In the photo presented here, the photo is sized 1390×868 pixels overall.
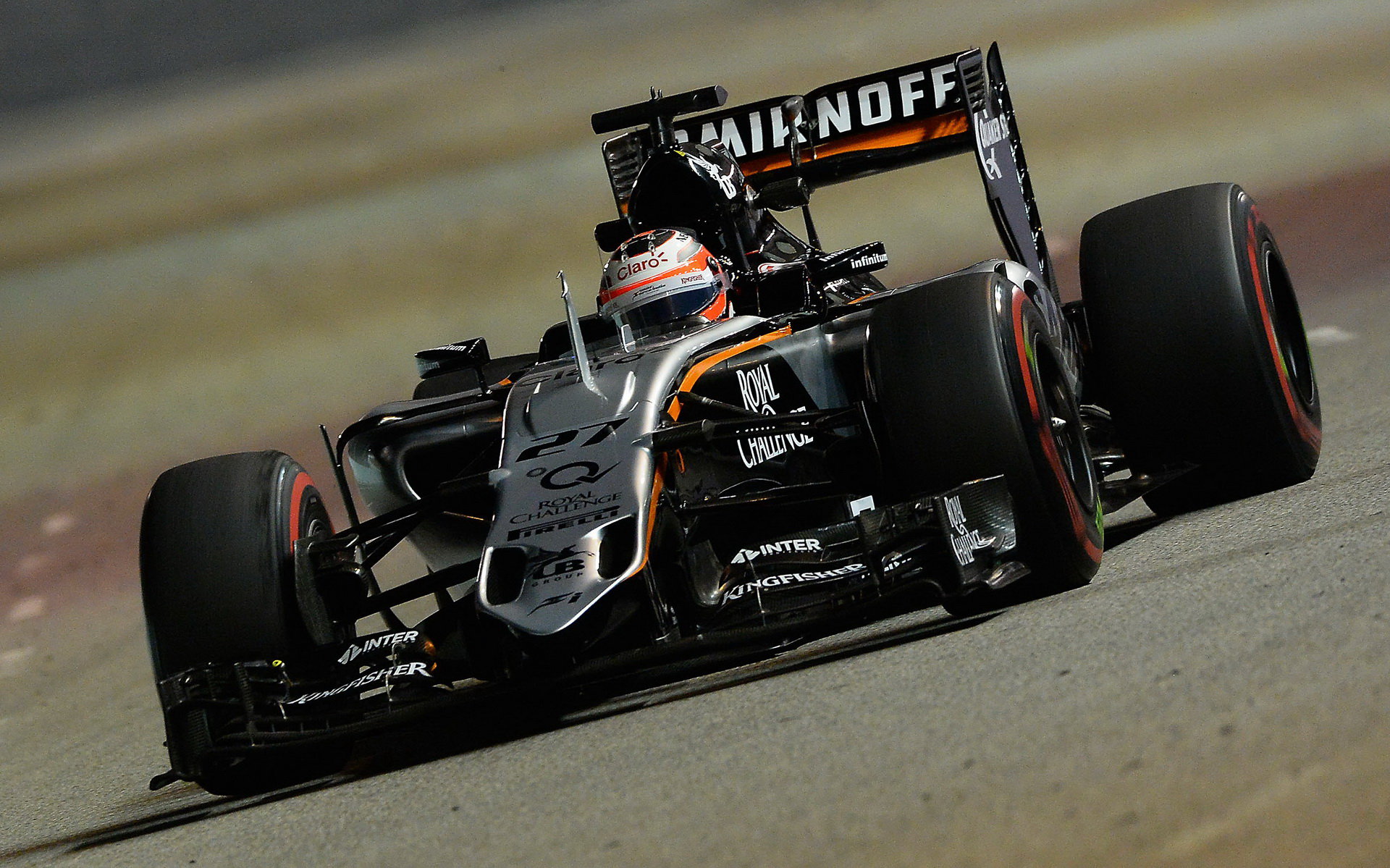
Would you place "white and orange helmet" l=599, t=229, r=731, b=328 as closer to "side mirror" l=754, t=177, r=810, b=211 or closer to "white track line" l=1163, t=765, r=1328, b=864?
"side mirror" l=754, t=177, r=810, b=211

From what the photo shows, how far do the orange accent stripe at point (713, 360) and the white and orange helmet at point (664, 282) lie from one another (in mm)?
760

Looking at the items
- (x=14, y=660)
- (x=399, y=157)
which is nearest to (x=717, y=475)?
(x=14, y=660)

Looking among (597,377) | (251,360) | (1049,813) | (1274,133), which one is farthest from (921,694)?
(1274,133)

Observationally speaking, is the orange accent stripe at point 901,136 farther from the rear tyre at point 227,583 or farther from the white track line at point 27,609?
the white track line at point 27,609

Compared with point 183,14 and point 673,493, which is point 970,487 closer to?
point 673,493

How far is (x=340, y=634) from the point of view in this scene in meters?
5.62

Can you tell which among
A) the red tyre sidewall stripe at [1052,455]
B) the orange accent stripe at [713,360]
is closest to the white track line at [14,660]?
the orange accent stripe at [713,360]

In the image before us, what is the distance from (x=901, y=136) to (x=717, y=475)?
9.57ft

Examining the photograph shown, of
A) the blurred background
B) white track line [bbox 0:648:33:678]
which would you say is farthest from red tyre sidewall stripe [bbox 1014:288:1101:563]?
the blurred background

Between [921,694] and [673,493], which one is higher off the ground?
[673,493]

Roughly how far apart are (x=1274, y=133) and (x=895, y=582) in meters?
13.7

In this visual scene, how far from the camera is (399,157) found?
20453 millimetres

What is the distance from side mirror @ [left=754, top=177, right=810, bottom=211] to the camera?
7250 mm

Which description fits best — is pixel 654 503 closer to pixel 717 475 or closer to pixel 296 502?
pixel 717 475
